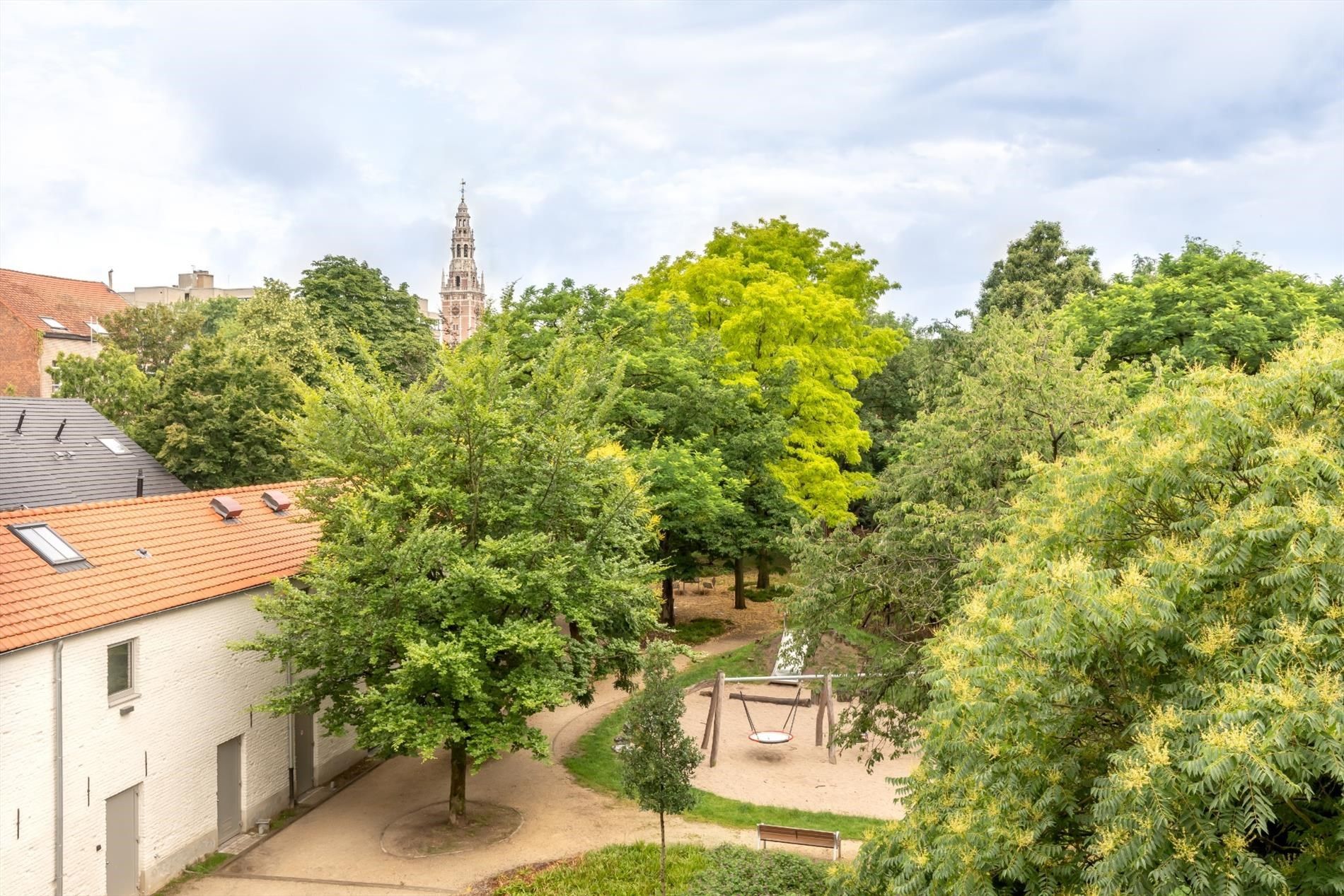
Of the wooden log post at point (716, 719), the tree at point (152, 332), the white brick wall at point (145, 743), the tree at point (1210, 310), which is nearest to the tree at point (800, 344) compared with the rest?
the tree at point (1210, 310)

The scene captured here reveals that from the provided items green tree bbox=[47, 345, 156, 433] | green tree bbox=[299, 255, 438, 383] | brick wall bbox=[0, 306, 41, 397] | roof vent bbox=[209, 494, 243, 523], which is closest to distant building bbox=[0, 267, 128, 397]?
brick wall bbox=[0, 306, 41, 397]

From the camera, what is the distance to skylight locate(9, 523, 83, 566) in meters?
14.4

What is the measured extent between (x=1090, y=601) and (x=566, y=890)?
10.7m

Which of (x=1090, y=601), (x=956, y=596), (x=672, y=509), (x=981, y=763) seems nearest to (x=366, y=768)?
(x=672, y=509)

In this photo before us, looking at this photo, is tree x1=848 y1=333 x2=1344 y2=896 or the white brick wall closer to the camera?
tree x1=848 y1=333 x2=1344 y2=896

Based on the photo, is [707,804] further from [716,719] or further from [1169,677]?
[1169,677]

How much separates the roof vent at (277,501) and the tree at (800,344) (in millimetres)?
12351

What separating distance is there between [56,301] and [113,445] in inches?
1151

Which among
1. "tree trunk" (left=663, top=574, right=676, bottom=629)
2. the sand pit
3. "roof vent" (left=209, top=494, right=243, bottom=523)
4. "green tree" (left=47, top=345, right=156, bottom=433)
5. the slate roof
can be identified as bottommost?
the sand pit

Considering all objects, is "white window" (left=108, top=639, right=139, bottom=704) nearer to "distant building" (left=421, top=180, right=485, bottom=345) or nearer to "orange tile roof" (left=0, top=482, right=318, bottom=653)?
"orange tile roof" (left=0, top=482, right=318, bottom=653)

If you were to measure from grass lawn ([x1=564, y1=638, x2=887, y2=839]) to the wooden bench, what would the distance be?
24.9 inches

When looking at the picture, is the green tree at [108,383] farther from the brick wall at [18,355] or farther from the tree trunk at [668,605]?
the tree trunk at [668,605]

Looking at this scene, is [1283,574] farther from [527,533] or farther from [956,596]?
[527,533]

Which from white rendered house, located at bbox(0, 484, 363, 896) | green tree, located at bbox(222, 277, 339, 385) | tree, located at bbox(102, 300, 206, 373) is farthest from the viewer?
tree, located at bbox(102, 300, 206, 373)
